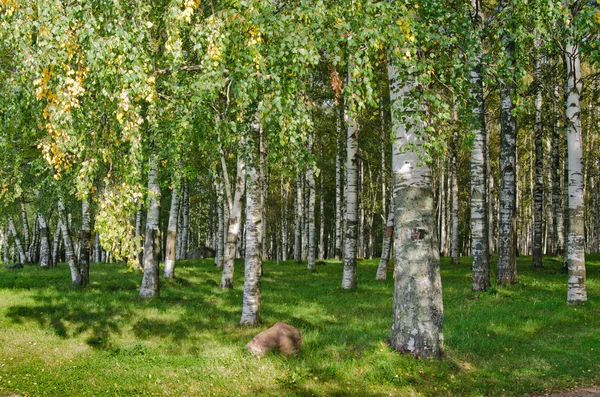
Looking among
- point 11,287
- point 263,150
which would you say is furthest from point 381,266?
point 11,287

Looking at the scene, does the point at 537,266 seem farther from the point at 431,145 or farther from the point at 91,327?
the point at 91,327

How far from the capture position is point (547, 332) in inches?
437

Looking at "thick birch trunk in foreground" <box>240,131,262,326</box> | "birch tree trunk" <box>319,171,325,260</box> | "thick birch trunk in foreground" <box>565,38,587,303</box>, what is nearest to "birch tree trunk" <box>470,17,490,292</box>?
"thick birch trunk in foreground" <box>565,38,587,303</box>

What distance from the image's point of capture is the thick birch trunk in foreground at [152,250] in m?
16.2

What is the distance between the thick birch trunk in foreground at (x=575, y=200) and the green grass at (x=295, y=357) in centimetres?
62

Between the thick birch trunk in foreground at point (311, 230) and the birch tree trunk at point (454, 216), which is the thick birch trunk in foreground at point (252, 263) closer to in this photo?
the thick birch trunk in foreground at point (311, 230)

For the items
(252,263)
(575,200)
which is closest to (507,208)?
(575,200)

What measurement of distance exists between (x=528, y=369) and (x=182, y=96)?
8992 millimetres

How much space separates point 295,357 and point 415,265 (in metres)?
3.07

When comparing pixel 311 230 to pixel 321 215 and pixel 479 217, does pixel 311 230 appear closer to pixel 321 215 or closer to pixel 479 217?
pixel 321 215

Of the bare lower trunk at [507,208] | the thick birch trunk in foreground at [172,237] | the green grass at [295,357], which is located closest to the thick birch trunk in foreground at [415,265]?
the green grass at [295,357]

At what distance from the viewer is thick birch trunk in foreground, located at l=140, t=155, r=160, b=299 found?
16.2 metres

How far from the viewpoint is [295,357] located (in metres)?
9.40

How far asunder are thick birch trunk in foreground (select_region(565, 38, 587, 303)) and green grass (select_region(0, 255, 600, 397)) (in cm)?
62
